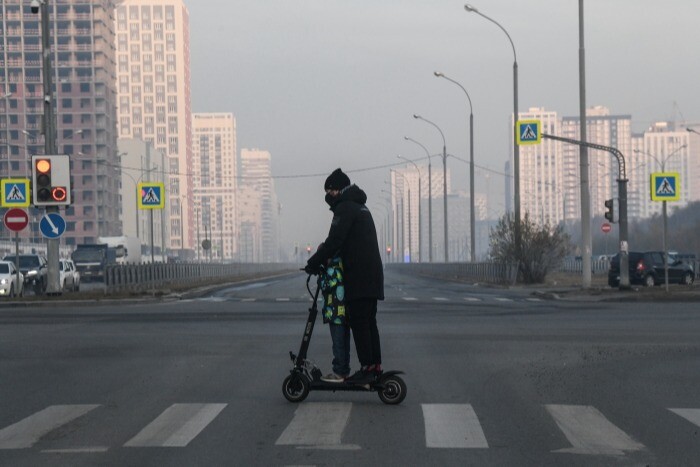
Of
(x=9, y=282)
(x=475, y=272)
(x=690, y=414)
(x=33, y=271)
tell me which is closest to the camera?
(x=690, y=414)

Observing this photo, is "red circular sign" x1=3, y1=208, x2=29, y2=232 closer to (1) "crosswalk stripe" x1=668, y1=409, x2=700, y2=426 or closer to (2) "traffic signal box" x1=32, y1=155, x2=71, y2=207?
(2) "traffic signal box" x1=32, y1=155, x2=71, y2=207

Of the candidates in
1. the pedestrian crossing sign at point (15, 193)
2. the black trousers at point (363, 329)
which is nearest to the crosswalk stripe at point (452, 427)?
the black trousers at point (363, 329)

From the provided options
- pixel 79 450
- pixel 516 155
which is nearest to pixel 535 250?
pixel 516 155

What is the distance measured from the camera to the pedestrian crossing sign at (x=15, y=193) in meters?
34.9

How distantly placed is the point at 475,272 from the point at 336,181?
5565 cm

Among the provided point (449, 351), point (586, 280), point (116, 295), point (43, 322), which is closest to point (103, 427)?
point (449, 351)

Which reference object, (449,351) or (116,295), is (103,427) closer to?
(449,351)

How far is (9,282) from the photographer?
40.1 meters

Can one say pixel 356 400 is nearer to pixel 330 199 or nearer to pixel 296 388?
pixel 296 388

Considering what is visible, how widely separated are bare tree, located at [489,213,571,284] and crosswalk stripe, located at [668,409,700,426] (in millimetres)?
41952

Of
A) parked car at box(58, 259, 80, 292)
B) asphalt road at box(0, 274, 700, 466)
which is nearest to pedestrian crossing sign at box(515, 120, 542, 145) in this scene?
asphalt road at box(0, 274, 700, 466)

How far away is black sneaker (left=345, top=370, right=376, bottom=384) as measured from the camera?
10422 millimetres

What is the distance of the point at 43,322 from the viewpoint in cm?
2369

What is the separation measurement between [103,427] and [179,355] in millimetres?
6250
